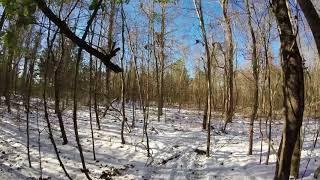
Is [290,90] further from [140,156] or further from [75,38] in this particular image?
[140,156]

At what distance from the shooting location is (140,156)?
1255cm

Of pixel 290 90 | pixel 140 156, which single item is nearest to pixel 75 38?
pixel 290 90

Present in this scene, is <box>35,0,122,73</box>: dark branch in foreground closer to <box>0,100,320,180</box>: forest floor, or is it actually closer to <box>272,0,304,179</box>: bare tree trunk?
<box>272,0,304,179</box>: bare tree trunk

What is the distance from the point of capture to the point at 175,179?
33.0 feet

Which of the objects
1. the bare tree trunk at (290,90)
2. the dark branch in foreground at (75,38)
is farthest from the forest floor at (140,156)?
the dark branch in foreground at (75,38)

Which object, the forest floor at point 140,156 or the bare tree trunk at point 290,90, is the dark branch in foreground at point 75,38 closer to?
the bare tree trunk at point 290,90

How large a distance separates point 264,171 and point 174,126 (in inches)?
380

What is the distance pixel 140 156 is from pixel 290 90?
8829 millimetres

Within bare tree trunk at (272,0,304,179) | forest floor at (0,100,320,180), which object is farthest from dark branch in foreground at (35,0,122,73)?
forest floor at (0,100,320,180)

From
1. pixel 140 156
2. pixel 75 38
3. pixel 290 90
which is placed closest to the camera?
pixel 75 38

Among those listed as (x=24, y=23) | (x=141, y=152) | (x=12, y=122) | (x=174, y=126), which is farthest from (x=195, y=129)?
(x=24, y=23)

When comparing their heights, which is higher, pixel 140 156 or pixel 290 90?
pixel 290 90

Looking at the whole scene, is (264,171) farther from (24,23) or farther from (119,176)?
(24,23)

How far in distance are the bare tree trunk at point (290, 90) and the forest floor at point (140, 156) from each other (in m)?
4.01
